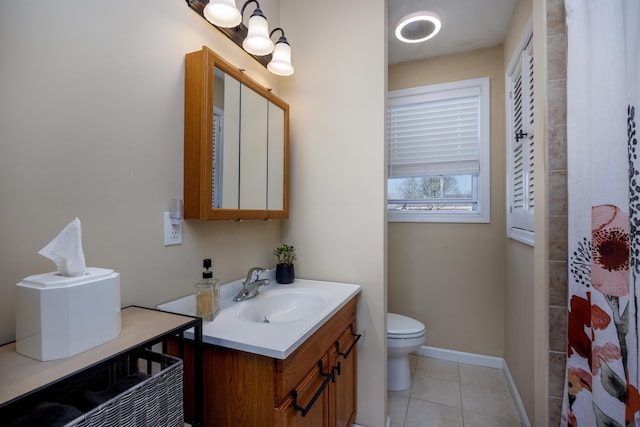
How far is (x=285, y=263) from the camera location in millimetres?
1665

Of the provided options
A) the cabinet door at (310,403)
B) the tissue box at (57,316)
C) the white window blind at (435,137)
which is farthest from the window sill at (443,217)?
the tissue box at (57,316)

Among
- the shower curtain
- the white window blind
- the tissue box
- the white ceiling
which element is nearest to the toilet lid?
the shower curtain

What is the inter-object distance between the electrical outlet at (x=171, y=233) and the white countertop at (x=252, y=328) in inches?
8.7

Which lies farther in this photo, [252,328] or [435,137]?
[435,137]

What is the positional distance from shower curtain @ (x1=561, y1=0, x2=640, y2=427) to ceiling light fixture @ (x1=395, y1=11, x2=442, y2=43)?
1.03 m

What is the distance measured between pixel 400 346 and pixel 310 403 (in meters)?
1.08

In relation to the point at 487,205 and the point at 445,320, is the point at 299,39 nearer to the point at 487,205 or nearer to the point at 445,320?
the point at 487,205

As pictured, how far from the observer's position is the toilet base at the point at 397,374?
206 centimetres

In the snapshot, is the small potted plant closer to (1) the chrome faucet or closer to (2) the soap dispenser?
(1) the chrome faucet

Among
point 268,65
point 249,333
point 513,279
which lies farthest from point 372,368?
point 268,65

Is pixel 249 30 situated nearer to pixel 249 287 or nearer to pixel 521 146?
pixel 249 287

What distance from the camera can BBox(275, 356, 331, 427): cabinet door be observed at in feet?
2.98

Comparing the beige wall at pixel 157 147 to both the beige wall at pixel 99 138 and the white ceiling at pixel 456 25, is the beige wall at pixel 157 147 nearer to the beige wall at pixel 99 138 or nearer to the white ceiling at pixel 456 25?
the beige wall at pixel 99 138

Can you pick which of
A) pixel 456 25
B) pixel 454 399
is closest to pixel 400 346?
pixel 454 399
